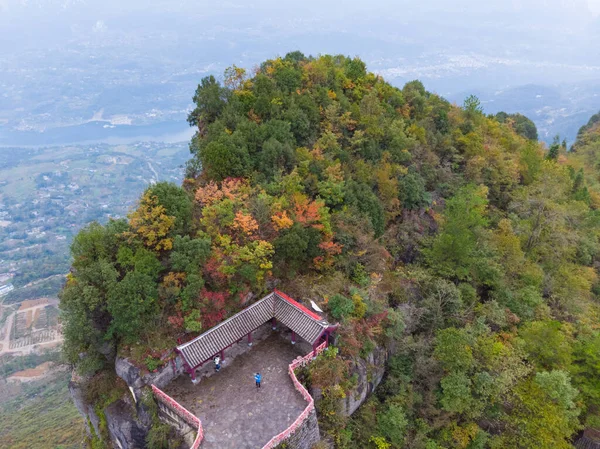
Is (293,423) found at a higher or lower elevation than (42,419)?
higher

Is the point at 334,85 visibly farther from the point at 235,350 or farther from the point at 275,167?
the point at 235,350

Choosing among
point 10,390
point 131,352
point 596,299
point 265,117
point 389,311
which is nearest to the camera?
point 131,352

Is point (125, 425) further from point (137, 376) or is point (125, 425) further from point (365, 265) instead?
point (365, 265)

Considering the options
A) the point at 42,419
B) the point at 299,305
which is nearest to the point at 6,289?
the point at 42,419

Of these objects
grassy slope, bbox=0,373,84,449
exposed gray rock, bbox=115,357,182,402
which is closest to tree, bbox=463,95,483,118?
exposed gray rock, bbox=115,357,182,402

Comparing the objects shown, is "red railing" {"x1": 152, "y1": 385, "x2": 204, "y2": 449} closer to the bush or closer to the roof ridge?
the roof ridge

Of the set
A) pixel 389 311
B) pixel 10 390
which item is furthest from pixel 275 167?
pixel 10 390
